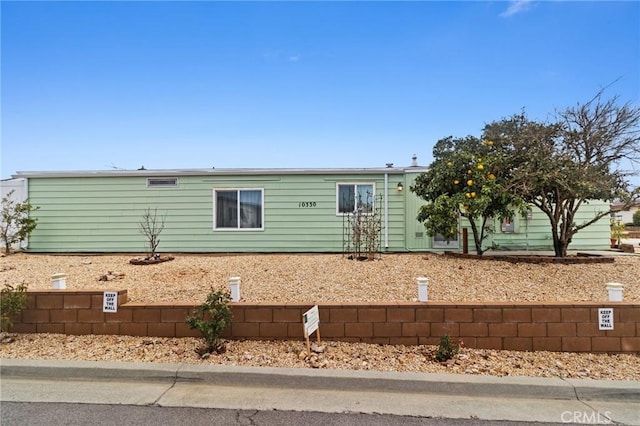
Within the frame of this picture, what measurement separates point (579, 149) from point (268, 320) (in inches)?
301

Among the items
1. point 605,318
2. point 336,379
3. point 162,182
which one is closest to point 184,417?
point 336,379

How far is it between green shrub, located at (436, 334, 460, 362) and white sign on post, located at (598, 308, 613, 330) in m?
1.64

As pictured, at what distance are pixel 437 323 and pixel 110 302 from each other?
147 inches

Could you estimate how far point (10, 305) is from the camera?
3893 millimetres

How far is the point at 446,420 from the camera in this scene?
8.59 ft

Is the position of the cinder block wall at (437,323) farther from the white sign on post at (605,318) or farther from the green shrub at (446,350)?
the green shrub at (446,350)

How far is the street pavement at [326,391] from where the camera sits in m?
2.77

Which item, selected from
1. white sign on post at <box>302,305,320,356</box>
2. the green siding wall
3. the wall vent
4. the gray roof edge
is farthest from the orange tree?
the wall vent

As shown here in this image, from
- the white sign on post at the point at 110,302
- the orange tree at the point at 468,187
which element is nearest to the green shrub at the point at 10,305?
the white sign on post at the point at 110,302

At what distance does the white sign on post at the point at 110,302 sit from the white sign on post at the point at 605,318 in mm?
5391

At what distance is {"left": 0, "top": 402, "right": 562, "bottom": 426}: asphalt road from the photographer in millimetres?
2564

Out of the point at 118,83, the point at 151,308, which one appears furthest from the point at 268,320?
the point at 118,83

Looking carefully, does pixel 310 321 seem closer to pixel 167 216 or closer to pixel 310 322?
pixel 310 322

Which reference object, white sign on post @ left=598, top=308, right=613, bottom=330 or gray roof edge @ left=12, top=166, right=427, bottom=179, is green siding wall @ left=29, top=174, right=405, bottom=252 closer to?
gray roof edge @ left=12, top=166, right=427, bottom=179
